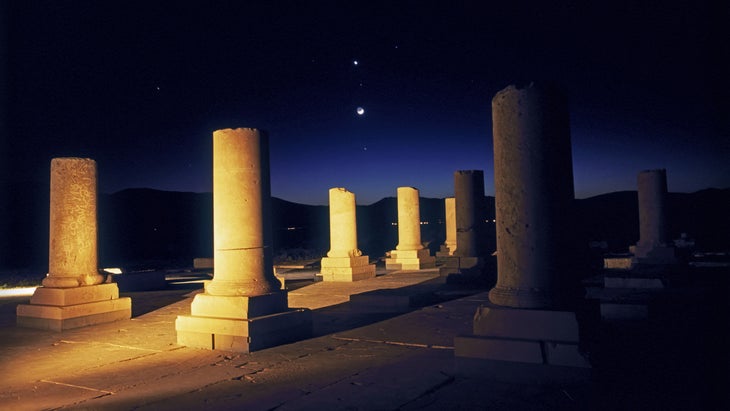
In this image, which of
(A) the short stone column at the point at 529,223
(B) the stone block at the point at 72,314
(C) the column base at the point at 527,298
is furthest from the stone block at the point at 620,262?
(B) the stone block at the point at 72,314

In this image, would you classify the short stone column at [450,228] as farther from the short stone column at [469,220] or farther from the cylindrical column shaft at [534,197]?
the cylindrical column shaft at [534,197]

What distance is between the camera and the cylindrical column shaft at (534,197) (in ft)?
16.6

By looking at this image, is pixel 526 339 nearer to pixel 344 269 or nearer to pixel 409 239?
pixel 344 269

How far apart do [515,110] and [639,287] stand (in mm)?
7072

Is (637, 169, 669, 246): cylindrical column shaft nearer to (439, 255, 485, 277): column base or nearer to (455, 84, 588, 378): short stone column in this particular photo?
(439, 255, 485, 277): column base

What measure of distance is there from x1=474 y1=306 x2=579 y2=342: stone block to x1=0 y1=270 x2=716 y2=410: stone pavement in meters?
0.44

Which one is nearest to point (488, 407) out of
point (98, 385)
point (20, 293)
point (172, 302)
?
point (98, 385)

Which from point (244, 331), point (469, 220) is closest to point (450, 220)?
point (469, 220)

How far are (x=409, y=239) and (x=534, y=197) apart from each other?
15069mm

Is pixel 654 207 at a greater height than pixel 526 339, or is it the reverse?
pixel 654 207

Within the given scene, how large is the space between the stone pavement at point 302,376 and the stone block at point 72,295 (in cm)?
59

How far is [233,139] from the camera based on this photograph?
24.2 feet

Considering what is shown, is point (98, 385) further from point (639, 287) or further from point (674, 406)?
point (639, 287)

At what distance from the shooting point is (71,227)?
946 centimetres
